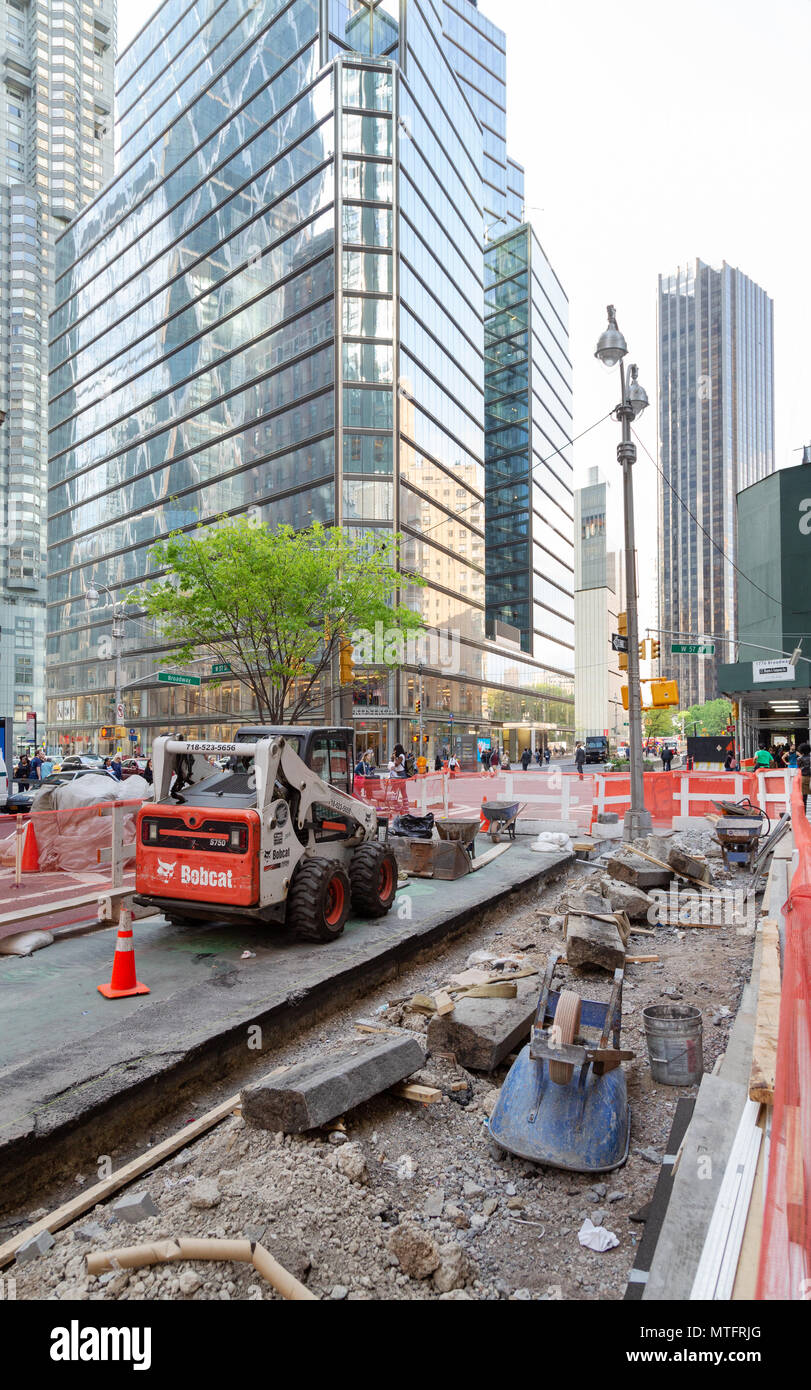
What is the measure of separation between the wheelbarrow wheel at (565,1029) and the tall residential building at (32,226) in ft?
371

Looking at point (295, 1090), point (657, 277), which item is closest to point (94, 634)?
point (295, 1090)

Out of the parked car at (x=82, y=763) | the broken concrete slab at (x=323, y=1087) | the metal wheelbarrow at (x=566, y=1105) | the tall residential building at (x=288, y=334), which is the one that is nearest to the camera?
the metal wheelbarrow at (x=566, y=1105)

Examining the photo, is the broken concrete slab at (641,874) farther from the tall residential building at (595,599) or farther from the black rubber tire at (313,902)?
the tall residential building at (595,599)

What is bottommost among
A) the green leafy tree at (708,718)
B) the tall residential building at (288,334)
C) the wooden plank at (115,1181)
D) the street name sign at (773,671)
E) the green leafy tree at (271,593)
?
the wooden plank at (115,1181)

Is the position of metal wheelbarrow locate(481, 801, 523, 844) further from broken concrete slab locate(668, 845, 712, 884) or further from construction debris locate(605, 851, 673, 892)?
broken concrete slab locate(668, 845, 712, 884)

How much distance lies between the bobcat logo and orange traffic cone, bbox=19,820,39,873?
4265 millimetres

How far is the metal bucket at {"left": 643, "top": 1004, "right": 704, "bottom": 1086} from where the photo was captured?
4672 mm

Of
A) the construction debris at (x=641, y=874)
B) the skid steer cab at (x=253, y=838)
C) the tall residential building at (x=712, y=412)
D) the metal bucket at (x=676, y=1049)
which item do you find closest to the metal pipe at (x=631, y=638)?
the construction debris at (x=641, y=874)

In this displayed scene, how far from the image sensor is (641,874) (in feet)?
33.7

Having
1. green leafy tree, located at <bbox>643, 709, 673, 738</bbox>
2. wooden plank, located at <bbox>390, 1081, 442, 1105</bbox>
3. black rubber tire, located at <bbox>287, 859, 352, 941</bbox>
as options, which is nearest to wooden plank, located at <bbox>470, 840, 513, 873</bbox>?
black rubber tire, located at <bbox>287, 859, 352, 941</bbox>

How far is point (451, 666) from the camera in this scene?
5544 centimetres

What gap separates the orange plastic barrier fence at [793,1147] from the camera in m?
2.29

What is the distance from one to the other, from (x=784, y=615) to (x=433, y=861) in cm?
3717

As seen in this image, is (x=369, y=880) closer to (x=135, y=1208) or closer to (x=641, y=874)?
(x=641, y=874)
